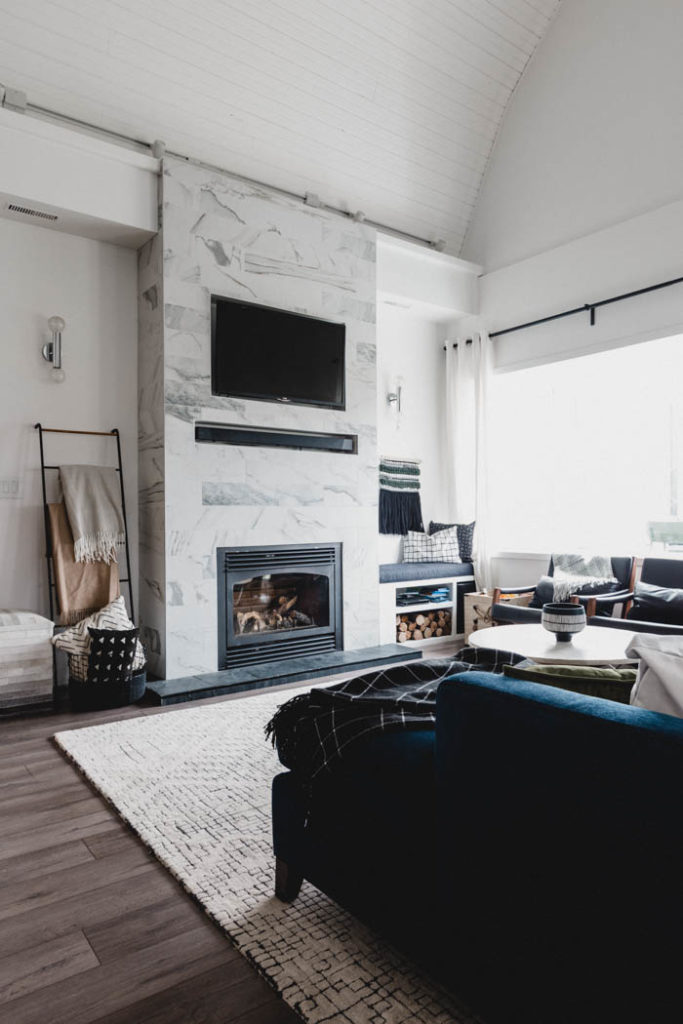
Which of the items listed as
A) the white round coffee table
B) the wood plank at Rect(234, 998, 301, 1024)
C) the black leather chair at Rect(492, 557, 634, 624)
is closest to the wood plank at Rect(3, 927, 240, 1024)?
the wood plank at Rect(234, 998, 301, 1024)

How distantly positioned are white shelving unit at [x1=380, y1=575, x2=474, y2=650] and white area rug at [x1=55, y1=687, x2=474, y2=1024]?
164 cm

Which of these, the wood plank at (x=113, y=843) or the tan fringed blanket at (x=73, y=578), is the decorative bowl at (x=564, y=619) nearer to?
the wood plank at (x=113, y=843)

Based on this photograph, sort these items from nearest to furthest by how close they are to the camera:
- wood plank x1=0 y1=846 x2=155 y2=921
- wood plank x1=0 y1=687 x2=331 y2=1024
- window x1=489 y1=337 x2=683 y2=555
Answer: wood plank x1=0 y1=687 x2=331 y2=1024, wood plank x1=0 y1=846 x2=155 y2=921, window x1=489 y1=337 x2=683 y2=555

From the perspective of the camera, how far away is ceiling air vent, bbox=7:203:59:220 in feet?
12.6

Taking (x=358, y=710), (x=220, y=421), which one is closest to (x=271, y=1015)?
(x=358, y=710)

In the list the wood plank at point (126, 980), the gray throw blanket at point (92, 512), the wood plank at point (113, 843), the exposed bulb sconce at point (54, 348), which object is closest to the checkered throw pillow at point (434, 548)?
the gray throw blanket at point (92, 512)

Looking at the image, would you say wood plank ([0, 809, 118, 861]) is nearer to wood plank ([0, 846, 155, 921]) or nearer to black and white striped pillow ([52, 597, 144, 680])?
wood plank ([0, 846, 155, 921])

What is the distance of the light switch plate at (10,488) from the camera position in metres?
3.97

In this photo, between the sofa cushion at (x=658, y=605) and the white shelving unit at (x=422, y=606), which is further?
the white shelving unit at (x=422, y=606)

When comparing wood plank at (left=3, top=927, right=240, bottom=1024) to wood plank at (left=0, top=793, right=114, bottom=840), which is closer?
wood plank at (left=3, top=927, right=240, bottom=1024)

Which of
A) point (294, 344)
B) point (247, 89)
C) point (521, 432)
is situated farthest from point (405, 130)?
point (521, 432)

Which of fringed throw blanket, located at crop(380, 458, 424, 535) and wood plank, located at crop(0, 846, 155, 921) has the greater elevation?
fringed throw blanket, located at crop(380, 458, 424, 535)

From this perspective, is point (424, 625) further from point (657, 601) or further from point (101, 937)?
point (101, 937)

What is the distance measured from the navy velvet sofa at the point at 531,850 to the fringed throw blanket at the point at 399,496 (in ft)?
13.9
